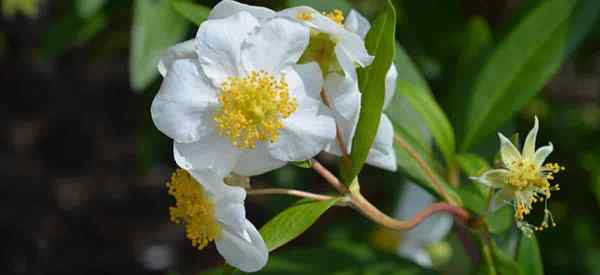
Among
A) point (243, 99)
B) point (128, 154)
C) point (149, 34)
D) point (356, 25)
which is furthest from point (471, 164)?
point (128, 154)

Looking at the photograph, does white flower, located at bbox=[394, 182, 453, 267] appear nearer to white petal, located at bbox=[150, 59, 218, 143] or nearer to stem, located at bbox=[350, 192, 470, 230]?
stem, located at bbox=[350, 192, 470, 230]

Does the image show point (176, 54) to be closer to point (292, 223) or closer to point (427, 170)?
point (292, 223)

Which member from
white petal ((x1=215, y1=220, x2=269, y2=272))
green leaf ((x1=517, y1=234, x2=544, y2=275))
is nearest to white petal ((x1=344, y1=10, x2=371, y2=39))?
white petal ((x1=215, y1=220, x2=269, y2=272))

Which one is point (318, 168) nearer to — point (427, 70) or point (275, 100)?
point (275, 100)

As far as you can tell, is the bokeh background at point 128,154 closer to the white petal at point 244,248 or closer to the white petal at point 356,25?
the white petal at point 356,25

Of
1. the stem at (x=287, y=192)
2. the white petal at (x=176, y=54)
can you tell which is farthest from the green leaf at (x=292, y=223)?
the white petal at (x=176, y=54)

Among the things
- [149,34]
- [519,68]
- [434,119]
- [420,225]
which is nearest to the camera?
[434,119]
